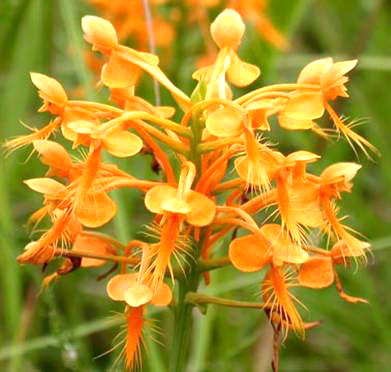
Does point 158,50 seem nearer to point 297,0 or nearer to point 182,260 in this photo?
point 297,0

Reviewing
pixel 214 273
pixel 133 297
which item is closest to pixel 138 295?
pixel 133 297

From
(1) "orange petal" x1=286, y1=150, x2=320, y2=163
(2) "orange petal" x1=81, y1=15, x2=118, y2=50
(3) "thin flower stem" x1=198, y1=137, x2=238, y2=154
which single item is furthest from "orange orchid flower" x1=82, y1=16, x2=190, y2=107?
(1) "orange petal" x1=286, y1=150, x2=320, y2=163

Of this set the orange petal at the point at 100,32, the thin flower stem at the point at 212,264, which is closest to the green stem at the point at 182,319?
the thin flower stem at the point at 212,264

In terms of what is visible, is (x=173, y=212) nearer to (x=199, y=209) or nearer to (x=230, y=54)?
(x=199, y=209)

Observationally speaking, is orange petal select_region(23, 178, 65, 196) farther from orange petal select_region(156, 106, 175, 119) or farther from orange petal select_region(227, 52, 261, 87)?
orange petal select_region(227, 52, 261, 87)

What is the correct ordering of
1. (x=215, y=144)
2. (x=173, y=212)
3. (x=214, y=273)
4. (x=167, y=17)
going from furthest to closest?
1. (x=167, y=17)
2. (x=214, y=273)
3. (x=215, y=144)
4. (x=173, y=212)

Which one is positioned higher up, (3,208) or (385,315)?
(3,208)

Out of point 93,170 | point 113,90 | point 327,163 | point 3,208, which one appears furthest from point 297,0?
point 93,170
